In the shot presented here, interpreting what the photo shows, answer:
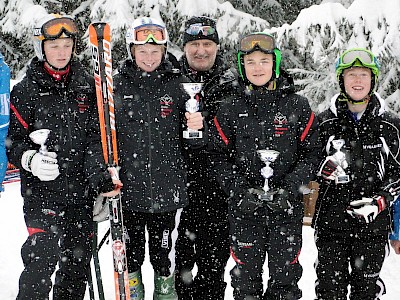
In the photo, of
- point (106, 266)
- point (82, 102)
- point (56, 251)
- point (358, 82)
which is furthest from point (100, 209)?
point (106, 266)

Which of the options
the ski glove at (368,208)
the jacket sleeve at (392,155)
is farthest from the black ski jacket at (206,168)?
the jacket sleeve at (392,155)

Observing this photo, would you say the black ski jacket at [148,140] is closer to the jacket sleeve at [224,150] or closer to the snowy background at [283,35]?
the jacket sleeve at [224,150]

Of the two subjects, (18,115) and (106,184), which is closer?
(106,184)

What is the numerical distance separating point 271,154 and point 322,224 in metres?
0.88

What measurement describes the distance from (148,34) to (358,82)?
5.73ft

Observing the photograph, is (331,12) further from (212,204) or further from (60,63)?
(60,63)

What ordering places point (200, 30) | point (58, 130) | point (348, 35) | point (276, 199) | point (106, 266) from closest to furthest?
point (276, 199) → point (58, 130) → point (200, 30) → point (106, 266) → point (348, 35)

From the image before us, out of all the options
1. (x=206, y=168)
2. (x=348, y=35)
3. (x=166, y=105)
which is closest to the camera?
(x=166, y=105)

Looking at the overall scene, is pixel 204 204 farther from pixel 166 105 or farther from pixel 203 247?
pixel 166 105

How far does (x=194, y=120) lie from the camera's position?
3963 millimetres

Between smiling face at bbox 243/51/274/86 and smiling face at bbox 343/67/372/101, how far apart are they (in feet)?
2.22

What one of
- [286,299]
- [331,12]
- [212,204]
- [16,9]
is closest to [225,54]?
[331,12]

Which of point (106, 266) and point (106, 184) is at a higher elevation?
point (106, 184)

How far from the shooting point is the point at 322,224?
4184mm
